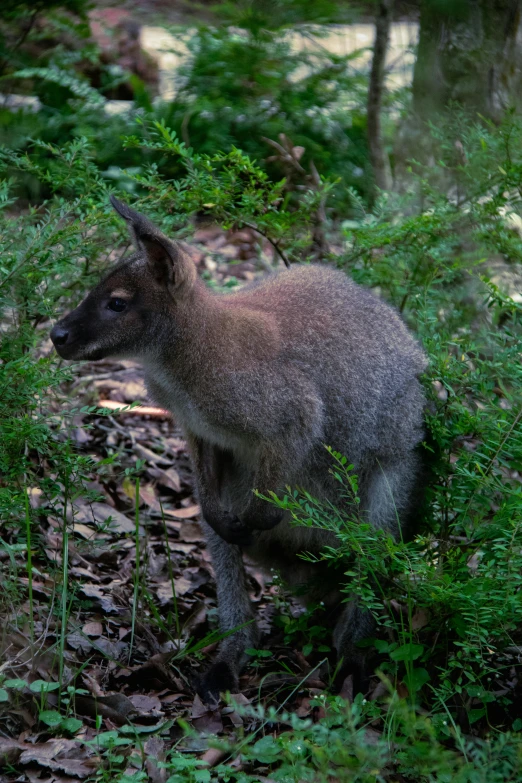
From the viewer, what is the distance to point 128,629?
4.66 meters

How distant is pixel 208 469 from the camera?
464 cm

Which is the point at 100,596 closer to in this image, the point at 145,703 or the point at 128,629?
the point at 128,629

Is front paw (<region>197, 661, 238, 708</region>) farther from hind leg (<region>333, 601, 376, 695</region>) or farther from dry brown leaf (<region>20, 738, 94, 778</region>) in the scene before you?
dry brown leaf (<region>20, 738, 94, 778</region>)

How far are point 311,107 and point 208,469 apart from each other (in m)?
6.15

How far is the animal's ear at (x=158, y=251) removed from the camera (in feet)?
13.7

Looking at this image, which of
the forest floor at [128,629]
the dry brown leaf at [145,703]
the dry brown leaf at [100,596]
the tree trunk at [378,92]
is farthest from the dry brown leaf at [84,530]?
the tree trunk at [378,92]

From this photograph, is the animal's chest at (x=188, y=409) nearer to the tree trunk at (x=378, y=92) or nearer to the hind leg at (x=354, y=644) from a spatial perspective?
the hind leg at (x=354, y=644)

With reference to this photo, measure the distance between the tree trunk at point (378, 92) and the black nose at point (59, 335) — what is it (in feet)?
11.1

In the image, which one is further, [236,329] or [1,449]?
[236,329]

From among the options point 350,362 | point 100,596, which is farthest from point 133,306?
point 100,596

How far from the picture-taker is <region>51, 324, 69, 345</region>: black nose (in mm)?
4184

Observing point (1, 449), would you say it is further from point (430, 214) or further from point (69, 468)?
point (430, 214)

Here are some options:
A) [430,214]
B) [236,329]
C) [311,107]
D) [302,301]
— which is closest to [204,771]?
[236,329]

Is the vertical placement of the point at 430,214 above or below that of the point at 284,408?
above
